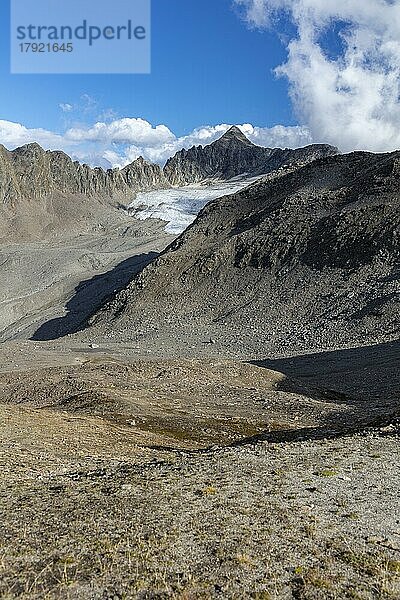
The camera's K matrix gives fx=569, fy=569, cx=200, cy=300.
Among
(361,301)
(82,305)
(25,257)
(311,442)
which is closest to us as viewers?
(311,442)

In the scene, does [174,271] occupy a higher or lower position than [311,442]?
higher

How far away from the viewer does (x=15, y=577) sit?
30.6 feet

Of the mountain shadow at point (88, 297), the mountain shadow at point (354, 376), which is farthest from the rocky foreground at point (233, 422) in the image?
the mountain shadow at point (88, 297)

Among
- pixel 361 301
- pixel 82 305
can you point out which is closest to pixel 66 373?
pixel 361 301

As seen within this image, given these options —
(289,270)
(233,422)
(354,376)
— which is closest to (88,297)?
(289,270)

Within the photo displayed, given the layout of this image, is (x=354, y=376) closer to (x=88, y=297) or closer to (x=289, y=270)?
(x=289, y=270)

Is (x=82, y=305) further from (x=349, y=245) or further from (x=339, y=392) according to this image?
(x=339, y=392)

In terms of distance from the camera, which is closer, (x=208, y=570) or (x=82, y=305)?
(x=208, y=570)

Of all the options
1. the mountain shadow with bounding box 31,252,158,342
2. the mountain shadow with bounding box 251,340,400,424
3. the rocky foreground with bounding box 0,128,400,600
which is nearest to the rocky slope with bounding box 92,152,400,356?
the rocky foreground with bounding box 0,128,400,600

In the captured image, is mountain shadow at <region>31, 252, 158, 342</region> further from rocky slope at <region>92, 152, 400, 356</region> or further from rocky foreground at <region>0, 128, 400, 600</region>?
rocky slope at <region>92, 152, 400, 356</region>

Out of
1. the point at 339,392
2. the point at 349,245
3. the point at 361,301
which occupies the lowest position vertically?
the point at 339,392

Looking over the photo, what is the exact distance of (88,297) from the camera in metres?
117

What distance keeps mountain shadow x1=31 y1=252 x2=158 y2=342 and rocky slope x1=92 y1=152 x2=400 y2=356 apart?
1312 cm

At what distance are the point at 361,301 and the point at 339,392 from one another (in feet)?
85.3
